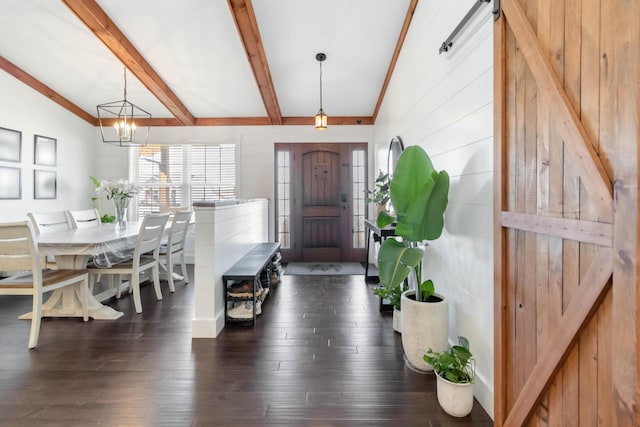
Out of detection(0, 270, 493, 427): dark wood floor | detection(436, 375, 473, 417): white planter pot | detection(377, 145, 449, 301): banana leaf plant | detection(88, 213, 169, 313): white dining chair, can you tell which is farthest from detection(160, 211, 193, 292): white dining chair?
detection(436, 375, 473, 417): white planter pot

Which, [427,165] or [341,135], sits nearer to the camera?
[427,165]

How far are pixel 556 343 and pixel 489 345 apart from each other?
0.66 metres

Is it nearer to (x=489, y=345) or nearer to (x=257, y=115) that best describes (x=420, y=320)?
(x=489, y=345)

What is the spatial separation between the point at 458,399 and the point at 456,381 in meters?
0.08

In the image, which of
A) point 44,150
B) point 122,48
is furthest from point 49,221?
point 122,48

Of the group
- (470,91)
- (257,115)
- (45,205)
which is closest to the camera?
(470,91)

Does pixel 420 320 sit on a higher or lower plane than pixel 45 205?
lower

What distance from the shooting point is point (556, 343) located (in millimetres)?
1075

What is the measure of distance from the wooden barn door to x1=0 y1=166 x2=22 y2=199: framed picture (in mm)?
5438

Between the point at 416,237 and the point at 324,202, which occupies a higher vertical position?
the point at 324,202

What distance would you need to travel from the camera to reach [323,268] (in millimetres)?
5051

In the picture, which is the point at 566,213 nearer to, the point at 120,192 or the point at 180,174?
the point at 120,192

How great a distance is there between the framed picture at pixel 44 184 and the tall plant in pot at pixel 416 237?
5.08 meters

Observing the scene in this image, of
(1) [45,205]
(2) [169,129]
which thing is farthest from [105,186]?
(2) [169,129]
